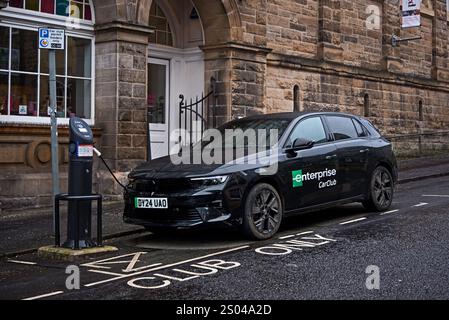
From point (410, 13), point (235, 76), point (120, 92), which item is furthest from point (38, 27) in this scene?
point (410, 13)

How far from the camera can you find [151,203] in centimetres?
802

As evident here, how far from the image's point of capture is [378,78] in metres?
20.9

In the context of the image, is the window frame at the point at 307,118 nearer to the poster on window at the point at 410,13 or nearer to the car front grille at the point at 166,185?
the car front grille at the point at 166,185

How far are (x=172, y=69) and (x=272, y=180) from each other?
7.65 meters

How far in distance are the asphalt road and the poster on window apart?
13.0 m

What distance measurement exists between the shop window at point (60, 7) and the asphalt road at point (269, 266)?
5424 millimetres

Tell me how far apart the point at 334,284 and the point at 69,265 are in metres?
3.08

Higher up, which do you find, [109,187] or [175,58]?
[175,58]

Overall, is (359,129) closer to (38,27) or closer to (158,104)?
(158,104)

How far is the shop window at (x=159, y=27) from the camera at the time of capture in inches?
590

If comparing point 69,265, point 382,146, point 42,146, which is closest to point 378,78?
point 382,146

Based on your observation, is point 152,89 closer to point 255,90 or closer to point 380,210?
point 255,90
